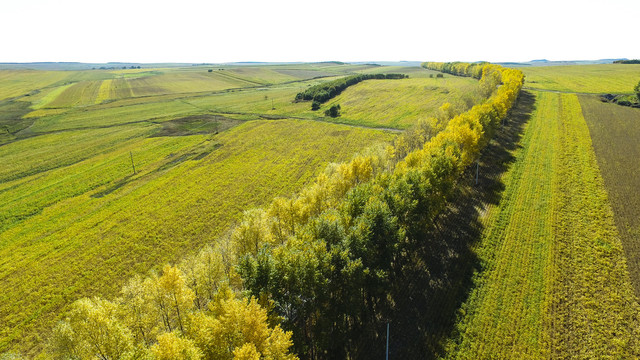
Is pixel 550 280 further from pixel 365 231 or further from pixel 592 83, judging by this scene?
pixel 592 83

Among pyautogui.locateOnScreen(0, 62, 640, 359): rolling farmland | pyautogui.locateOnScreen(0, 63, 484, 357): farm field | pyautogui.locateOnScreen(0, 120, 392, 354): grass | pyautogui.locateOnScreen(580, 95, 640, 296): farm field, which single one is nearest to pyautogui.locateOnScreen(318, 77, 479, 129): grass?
pyautogui.locateOnScreen(0, 63, 484, 357): farm field

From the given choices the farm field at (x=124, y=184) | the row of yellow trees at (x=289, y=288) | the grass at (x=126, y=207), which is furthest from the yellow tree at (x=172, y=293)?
the farm field at (x=124, y=184)

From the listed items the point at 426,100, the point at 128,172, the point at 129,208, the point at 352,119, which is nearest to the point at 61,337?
the point at 129,208

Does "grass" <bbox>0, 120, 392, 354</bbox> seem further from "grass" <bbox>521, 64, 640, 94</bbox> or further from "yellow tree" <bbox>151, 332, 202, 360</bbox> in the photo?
"grass" <bbox>521, 64, 640, 94</bbox>

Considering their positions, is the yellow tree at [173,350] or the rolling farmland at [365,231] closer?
the yellow tree at [173,350]

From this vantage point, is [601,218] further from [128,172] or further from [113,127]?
[113,127]

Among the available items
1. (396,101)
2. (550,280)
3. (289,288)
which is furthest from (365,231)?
(396,101)

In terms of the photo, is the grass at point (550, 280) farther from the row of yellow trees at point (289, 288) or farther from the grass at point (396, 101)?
the grass at point (396, 101)
